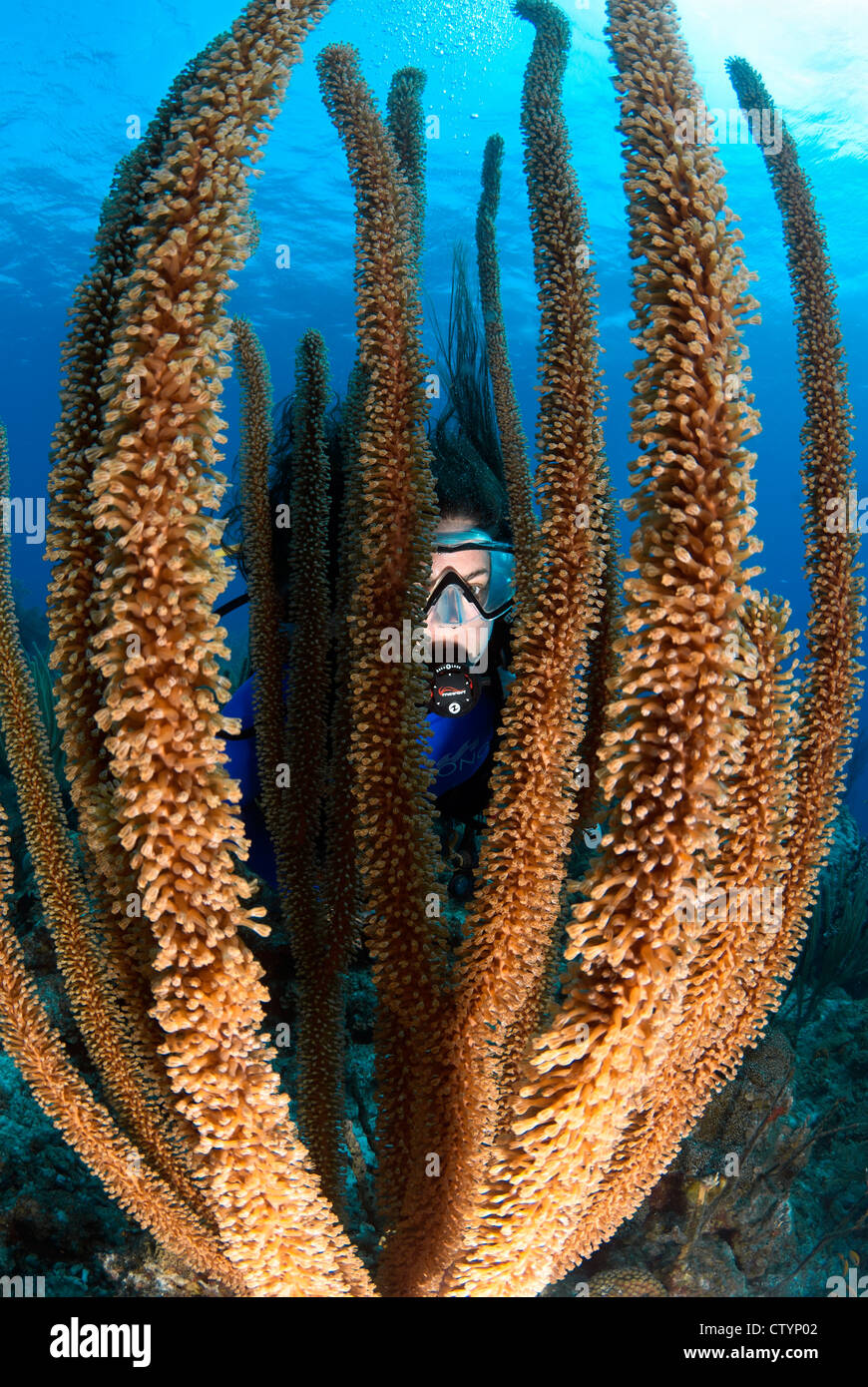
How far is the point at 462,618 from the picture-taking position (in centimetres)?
391

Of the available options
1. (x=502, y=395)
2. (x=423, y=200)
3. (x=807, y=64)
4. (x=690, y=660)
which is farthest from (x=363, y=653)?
(x=807, y=64)

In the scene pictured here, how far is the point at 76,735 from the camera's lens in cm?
156

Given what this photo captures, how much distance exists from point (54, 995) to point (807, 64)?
2965 centimetres

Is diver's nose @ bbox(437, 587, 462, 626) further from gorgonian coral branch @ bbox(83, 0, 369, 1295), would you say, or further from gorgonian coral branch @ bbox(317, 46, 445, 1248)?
gorgonian coral branch @ bbox(83, 0, 369, 1295)

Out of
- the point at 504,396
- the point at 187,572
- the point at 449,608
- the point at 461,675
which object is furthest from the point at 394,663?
the point at 504,396

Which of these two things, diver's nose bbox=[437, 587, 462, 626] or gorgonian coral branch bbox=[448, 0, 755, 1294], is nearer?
gorgonian coral branch bbox=[448, 0, 755, 1294]

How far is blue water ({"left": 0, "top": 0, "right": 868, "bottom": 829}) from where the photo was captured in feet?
64.2

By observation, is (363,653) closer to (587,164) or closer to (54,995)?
(54,995)

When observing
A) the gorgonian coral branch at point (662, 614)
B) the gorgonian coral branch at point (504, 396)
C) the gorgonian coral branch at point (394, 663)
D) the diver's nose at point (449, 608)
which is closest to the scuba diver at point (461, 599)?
the diver's nose at point (449, 608)

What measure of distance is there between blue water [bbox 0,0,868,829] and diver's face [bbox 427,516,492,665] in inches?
432

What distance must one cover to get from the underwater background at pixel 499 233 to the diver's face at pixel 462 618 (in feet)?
5.74

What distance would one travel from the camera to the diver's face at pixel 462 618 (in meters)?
3.87

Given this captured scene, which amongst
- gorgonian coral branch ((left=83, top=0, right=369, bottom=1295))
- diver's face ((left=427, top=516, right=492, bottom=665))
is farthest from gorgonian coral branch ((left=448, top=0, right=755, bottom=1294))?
diver's face ((left=427, top=516, right=492, bottom=665))

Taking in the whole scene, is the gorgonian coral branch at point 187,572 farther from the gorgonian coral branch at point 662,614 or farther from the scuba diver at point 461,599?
the scuba diver at point 461,599
